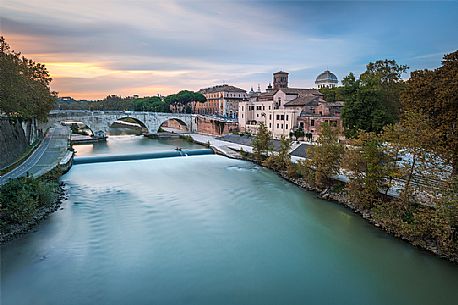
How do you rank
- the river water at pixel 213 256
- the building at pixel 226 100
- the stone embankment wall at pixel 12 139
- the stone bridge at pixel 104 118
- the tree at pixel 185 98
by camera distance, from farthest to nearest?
1. the building at pixel 226 100
2. the tree at pixel 185 98
3. the stone bridge at pixel 104 118
4. the stone embankment wall at pixel 12 139
5. the river water at pixel 213 256

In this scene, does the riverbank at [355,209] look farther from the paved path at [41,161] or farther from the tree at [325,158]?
the paved path at [41,161]

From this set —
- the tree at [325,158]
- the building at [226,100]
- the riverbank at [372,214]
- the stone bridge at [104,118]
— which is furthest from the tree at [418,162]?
the building at [226,100]

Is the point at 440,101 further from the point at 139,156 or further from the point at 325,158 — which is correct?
the point at 139,156

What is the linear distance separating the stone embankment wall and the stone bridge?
31.7 feet

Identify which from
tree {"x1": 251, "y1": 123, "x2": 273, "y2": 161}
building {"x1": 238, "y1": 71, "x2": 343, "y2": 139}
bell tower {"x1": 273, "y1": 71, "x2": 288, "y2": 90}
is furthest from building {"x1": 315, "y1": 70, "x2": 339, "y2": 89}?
tree {"x1": 251, "y1": 123, "x2": 273, "y2": 161}

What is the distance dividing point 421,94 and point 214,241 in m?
8.89

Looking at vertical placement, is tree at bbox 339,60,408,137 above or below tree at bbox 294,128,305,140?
above

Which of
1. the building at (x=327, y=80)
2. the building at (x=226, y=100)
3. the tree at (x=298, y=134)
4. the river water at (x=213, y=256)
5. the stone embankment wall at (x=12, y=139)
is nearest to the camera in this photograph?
the river water at (x=213, y=256)

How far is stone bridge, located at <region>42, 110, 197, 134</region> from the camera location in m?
32.2

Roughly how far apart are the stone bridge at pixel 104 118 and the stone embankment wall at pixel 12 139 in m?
9.67

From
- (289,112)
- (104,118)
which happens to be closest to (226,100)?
(104,118)

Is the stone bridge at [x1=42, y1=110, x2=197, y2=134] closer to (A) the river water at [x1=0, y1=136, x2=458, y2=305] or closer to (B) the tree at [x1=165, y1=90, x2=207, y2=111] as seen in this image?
(B) the tree at [x1=165, y1=90, x2=207, y2=111]

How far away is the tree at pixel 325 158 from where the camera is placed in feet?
45.3

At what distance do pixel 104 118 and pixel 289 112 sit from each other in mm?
19515
